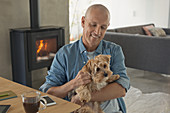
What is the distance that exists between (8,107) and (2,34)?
7.66 ft

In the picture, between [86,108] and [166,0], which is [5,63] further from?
[166,0]

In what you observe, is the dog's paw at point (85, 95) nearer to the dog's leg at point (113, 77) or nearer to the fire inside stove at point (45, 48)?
the dog's leg at point (113, 77)

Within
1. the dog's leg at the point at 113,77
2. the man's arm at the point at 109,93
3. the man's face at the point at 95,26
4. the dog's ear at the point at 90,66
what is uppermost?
the man's face at the point at 95,26

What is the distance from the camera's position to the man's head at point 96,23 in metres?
1.63

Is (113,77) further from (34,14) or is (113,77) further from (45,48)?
(34,14)

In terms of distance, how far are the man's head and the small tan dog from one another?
241 millimetres

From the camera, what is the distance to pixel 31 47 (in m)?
3.30

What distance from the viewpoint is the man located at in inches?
62.3

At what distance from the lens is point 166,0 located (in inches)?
317

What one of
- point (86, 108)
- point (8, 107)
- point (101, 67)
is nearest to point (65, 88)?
point (86, 108)

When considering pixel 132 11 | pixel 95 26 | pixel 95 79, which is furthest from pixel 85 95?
pixel 132 11

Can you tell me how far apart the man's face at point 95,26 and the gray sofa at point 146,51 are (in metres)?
2.56

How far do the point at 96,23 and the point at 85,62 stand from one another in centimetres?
29

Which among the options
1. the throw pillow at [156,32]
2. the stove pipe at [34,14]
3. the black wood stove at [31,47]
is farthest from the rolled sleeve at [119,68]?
the throw pillow at [156,32]
